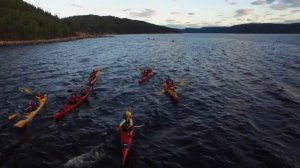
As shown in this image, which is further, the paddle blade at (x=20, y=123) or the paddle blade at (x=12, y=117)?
the paddle blade at (x=12, y=117)

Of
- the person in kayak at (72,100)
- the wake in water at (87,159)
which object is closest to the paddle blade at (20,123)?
the person in kayak at (72,100)

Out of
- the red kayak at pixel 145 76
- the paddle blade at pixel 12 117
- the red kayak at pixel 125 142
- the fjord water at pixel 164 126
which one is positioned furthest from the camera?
the red kayak at pixel 145 76

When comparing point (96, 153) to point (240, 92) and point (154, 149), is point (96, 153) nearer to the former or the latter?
point (154, 149)

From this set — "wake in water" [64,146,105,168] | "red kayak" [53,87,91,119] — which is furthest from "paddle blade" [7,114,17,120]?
"wake in water" [64,146,105,168]

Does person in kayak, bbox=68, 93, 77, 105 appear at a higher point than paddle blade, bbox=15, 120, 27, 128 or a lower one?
higher

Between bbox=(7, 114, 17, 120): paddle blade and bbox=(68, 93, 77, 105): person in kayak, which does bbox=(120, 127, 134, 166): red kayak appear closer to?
bbox=(68, 93, 77, 105): person in kayak

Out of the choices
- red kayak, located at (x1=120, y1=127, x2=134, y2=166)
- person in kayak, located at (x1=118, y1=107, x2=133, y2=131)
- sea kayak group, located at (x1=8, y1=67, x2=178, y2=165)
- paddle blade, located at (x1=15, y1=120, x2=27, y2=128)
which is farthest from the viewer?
paddle blade, located at (x1=15, y1=120, x2=27, y2=128)

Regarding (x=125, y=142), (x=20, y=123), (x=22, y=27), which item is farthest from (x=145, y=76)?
(x=22, y=27)

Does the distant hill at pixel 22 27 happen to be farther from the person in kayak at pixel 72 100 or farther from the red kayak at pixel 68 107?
the person in kayak at pixel 72 100

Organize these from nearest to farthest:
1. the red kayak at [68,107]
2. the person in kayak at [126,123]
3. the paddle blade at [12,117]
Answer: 1. the person in kayak at [126,123]
2. the paddle blade at [12,117]
3. the red kayak at [68,107]

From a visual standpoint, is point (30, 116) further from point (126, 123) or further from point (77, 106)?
point (126, 123)

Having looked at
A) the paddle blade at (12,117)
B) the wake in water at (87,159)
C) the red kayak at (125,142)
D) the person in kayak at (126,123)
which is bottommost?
the wake in water at (87,159)

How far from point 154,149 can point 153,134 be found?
288cm

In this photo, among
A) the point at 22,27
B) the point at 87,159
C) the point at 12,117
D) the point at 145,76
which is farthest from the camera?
the point at 22,27
